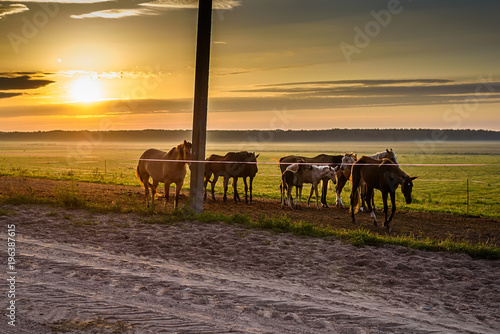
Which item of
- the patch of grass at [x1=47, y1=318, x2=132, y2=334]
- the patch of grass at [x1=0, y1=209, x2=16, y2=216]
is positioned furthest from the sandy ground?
the patch of grass at [x1=0, y1=209, x2=16, y2=216]

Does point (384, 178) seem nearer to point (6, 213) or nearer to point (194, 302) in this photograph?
point (194, 302)

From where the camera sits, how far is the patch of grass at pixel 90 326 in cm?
480

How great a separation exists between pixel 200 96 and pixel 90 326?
791cm

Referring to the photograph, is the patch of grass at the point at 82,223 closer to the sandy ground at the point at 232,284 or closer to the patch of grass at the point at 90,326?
the sandy ground at the point at 232,284

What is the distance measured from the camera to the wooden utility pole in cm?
1195

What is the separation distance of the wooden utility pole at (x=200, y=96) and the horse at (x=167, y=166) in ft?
1.98

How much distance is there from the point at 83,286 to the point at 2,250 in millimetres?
2896

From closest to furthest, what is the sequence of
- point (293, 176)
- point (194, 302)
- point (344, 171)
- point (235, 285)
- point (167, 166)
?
point (194, 302) → point (235, 285) → point (167, 166) → point (293, 176) → point (344, 171)

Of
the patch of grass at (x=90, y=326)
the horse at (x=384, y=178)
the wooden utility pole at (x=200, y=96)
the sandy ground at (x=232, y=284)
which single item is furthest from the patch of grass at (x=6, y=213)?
the horse at (x=384, y=178)

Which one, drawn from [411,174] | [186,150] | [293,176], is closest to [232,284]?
[186,150]

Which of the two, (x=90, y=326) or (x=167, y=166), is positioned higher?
(x=167, y=166)

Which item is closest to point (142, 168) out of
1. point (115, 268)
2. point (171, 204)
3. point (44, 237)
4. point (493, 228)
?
point (171, 204)

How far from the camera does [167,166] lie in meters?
13.9

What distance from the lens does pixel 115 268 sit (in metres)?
7.08
